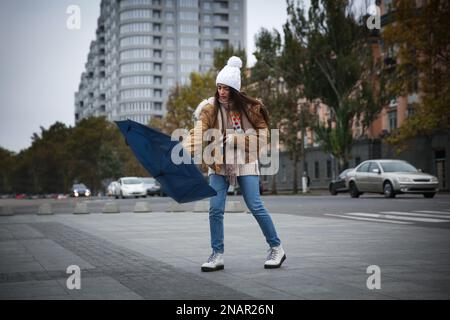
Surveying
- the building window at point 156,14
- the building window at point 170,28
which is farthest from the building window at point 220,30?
the building window at point 156,14

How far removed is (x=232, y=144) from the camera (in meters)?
6.62

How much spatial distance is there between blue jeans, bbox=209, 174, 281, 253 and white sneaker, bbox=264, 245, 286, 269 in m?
0.07

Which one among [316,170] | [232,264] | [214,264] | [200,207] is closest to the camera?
[214,264]

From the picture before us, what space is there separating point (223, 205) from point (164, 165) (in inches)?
28.0

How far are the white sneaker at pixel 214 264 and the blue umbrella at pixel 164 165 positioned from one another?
23.7 inches

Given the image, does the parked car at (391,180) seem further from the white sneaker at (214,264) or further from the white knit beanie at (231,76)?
the white sneaker at (214,264)

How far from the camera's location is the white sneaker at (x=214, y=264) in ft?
21.2

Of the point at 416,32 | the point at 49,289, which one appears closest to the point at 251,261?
the point at 49,289

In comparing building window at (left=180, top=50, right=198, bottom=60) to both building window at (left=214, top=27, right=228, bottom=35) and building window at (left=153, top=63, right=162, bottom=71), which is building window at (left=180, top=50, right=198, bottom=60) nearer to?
building window at (left=153, top=63, right=162, bottom=71)

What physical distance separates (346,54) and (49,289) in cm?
3561

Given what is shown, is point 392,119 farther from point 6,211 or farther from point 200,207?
point 6,211

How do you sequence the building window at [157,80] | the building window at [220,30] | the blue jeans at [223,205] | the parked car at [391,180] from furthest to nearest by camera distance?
the building window at [220,30]
the building window at [157,80]
the parked car at [391,180]
the blue jeans at [223,205]

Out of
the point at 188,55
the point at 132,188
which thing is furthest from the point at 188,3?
the point at 132,188

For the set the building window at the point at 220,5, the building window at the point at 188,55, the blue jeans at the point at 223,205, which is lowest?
the blue jeans at the point at 223,205
